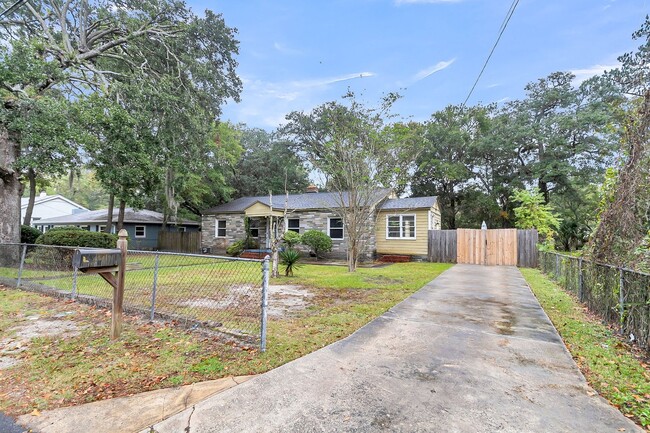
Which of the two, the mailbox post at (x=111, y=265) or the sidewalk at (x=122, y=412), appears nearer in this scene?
the sidewalk at (x=122, y=412)

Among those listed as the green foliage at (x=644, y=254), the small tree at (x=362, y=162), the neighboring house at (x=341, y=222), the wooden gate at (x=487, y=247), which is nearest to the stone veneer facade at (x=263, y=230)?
the neighboring house at (x=341, y=222)

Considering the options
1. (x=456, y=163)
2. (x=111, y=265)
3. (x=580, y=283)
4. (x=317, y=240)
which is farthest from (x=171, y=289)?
(x=456, y=163)

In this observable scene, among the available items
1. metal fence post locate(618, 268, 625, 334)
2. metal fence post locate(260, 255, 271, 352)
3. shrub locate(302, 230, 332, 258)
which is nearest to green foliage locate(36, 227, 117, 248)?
shrub locate(302, 230, 332, 258)

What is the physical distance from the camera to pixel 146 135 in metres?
12.3

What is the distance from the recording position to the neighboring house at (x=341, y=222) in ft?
52.5

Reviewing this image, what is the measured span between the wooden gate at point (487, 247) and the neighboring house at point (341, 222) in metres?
1.71

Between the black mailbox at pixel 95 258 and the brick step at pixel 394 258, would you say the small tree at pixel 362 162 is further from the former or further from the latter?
the black mailbox at pixel 95 258

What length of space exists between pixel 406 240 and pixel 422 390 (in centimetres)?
1386

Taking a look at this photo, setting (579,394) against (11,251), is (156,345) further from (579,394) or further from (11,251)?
(11,251)

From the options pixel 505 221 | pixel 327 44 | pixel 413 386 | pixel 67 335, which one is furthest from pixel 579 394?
pixel 505 221

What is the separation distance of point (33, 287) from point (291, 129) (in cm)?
2257

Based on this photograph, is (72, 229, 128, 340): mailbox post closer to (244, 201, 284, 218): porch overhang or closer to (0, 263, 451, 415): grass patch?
(0, 263, 451, 415): grass patch

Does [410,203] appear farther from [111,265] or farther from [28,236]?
[28,236]

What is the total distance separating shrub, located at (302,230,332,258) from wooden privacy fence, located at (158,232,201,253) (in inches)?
333
